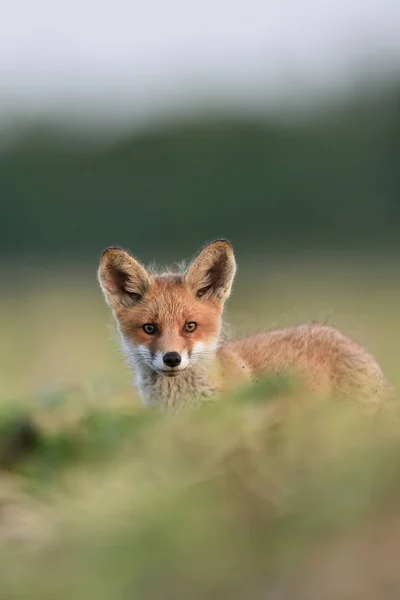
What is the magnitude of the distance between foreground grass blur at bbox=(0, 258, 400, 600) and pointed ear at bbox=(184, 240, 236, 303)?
41.2 inches

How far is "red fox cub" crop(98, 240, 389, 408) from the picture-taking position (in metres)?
6.96

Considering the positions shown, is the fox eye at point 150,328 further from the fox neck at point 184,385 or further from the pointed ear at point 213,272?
the pointed ear at point 213,272

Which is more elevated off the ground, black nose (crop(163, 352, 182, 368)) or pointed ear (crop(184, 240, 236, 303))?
pointed ear (crop(184, 240, 236, 303))

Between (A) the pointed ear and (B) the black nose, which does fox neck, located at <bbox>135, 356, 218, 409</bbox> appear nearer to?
(B) the black nose

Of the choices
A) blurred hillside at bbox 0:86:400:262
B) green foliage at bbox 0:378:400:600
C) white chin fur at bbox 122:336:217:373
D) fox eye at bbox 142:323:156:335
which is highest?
blurred hillside at bbox 0:86:400:262

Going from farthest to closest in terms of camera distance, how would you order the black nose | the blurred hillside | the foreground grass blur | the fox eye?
the blurred hillside < the fox eye < the black nose < the foreground grass blur

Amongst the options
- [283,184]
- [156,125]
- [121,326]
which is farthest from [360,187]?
[121,326]

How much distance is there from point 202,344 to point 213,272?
0.61 meters

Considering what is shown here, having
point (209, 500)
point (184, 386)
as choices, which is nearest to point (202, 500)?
point (209, 500)

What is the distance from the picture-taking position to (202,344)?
718cm

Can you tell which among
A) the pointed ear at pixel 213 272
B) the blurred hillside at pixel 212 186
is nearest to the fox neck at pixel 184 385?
the pointed ear at pixel 213 272

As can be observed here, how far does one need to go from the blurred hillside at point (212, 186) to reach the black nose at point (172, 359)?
19.6m

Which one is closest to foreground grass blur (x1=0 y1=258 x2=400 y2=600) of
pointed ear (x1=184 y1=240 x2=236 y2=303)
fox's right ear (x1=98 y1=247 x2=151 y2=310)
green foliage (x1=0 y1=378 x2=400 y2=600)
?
green foliage (x1=0 y1=378 x2=400 y2=600)

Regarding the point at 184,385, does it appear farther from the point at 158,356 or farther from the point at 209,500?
the point at 209,500
